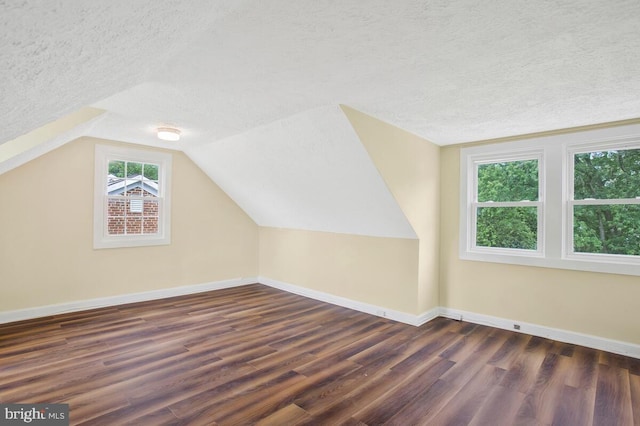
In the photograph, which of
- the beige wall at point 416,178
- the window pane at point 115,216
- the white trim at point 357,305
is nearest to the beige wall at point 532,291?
the beige wall at point 416,178

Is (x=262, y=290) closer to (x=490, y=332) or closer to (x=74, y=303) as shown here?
(x=74, y=303)

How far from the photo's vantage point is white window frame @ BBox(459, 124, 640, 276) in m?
3.17

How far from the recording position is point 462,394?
243cm

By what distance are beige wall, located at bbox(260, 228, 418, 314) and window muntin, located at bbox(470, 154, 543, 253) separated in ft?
3.06

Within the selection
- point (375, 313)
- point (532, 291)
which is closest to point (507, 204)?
point (532, 291)

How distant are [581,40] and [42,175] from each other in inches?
207

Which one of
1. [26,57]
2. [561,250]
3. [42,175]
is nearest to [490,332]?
[561,250]

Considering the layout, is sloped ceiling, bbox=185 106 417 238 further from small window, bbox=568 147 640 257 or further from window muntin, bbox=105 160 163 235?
small window, bbox=568 147 640 257

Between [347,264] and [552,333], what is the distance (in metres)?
2.48

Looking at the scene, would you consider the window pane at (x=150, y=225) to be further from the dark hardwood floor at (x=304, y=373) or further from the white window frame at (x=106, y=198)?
the dark hardwood floor at (x=304, y=373)

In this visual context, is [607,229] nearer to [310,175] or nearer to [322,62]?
[310,175]

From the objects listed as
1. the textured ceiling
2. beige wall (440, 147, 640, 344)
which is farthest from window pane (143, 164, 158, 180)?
beige wall (440, 147, 640, 344)

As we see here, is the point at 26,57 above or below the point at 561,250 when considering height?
above

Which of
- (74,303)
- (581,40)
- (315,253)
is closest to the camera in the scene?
(581,40)
